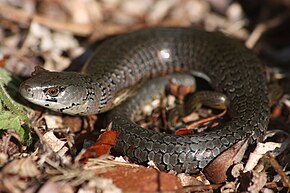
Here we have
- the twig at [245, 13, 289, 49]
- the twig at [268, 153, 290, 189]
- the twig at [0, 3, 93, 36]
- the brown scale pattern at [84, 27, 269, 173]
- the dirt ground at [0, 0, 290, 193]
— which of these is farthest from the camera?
the twig at [245, 13, 289, 49]

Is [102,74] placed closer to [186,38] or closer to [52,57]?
[52,57]

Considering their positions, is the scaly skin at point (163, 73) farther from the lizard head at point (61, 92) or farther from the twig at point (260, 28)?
the twig at point (260, 28)

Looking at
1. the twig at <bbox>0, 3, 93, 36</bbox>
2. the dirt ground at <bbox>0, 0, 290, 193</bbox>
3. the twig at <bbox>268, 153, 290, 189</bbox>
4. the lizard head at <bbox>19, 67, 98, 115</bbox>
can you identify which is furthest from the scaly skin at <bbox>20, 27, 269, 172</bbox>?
the twig at <bbox>0, 3, 93, 36</bbox>

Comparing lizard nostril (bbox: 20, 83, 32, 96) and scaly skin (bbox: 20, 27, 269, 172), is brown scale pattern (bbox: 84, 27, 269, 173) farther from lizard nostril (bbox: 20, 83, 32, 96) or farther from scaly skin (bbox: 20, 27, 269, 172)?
lizard nostril (bbox: 20, 83, 32, 96)

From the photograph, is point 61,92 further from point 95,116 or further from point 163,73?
point 163,73

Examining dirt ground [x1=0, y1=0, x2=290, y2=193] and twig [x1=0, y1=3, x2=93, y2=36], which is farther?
twig [x1=0, y1=3, x2=93, y2=36]

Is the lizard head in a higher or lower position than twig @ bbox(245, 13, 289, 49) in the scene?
lower

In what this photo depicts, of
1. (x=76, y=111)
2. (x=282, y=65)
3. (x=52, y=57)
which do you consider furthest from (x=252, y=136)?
(x=52, y=57)

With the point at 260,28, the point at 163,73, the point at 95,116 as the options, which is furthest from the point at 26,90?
the point at 260,28

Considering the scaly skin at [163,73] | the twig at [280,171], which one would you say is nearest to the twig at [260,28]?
the scaly skin at [163,73]
